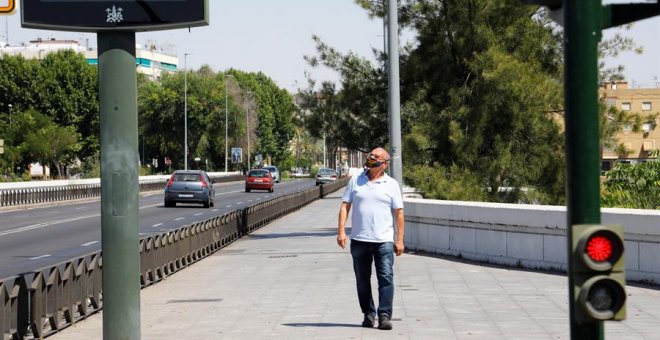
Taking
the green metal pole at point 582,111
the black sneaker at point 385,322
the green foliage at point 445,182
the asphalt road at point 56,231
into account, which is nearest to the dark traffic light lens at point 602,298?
the green metal pole at point 582,111

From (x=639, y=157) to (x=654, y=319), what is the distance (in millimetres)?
103088

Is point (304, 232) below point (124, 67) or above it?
below

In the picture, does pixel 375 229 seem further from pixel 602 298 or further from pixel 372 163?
pixel 602 298

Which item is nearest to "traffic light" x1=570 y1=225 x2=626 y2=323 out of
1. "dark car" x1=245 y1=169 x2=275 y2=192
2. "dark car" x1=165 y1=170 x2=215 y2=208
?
"dark car" x1=165 y1=170 x2=215 y2=208

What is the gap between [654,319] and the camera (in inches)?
446

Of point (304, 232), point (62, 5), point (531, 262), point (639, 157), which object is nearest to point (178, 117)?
point (639, 157)

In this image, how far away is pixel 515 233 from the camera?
1739 cm

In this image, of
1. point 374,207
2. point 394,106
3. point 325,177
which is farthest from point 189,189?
point 325,177

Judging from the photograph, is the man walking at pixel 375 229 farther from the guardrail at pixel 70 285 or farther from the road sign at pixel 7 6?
the road sign at pixel 7 6

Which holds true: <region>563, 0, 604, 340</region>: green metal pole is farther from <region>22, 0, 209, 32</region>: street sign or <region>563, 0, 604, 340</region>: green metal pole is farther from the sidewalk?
the sidewalk

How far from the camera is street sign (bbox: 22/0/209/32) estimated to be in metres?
7.25

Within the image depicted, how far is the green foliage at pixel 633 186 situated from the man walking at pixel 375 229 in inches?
374

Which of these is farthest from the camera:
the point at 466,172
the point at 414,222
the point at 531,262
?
the point at 466,172

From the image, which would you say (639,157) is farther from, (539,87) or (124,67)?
(124,67)
